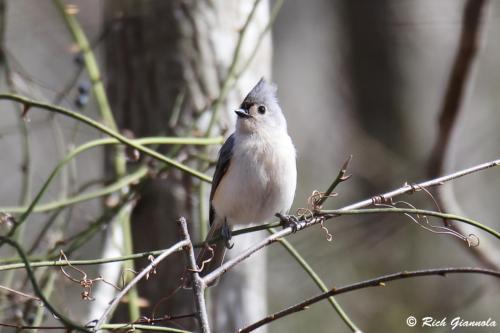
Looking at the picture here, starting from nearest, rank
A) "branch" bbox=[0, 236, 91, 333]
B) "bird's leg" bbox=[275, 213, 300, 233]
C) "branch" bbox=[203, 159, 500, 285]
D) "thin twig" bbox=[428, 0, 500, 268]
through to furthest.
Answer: "branch" bbox=[0, 236, 91, 333], "branch" bbox=[203, 159, 500, 285], "bird's leg" bbox=[275, 213, 300, 233], "thin twig" bbox=[428, 0, 500, 268]

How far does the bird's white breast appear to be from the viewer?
318cm

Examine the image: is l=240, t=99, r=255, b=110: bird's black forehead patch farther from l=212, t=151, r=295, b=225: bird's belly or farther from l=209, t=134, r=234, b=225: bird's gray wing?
l=212, t=151, r=295, b=225: bird's belly

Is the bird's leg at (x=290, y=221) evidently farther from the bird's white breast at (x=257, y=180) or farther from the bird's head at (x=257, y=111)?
the bird's head at (x=257, y=111)

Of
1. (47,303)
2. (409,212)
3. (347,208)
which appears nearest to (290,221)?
(347,208)

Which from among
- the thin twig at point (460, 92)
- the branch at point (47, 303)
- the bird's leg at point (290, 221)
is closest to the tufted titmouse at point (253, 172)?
the bird's leg at point (290, 221)

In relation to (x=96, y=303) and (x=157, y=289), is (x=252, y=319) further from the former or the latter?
(x=96, y=303)

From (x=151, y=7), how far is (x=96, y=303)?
1537 mm

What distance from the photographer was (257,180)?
10.4 feet

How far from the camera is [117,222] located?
3.12 meters

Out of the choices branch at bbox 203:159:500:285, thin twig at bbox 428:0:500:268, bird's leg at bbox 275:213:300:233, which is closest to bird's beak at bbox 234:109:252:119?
bird's leg at bbox 275:213:300:233

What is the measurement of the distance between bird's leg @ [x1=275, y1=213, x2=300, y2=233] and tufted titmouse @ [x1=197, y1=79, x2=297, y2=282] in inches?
4.1

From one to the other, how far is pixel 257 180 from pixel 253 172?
42 millimetres

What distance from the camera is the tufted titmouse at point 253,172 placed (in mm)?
3184

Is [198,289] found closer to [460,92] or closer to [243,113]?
[243,113]
